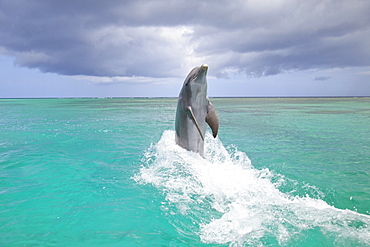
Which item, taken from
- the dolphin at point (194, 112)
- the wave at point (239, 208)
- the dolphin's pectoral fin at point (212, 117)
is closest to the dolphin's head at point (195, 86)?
the dolphin at point (194, 112)

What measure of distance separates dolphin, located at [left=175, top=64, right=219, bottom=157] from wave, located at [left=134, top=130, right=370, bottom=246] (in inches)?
15.4

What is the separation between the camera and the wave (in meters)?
4.53

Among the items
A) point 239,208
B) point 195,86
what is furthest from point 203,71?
point 239,208

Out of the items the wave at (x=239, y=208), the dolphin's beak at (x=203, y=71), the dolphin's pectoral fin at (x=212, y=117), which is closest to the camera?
the wave at (x=239, y=208)

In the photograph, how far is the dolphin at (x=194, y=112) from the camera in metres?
7.21

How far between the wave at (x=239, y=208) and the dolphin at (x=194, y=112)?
0.39 metres

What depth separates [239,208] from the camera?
17.9 feet

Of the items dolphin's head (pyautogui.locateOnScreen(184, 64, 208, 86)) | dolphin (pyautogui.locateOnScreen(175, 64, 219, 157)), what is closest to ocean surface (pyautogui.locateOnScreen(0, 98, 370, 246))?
dolphin (pyautogui.locateOnScreen(175, 64, 219, 157))

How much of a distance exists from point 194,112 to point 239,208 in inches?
122

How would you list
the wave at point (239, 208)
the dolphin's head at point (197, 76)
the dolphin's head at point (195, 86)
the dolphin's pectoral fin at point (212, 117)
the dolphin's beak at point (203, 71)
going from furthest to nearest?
the dolphin's pectoral fin at point (212, 117) < the dolphin's head at point (195, 86) < the dolphin's head at point (197, 76) < the dolphin's beak at point (203, 71) < the wave at point (239, 208)

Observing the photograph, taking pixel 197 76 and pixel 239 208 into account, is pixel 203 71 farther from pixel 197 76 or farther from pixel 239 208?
pixel 239 208

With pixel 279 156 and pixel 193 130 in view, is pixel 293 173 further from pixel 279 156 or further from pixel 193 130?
pixel 193 130

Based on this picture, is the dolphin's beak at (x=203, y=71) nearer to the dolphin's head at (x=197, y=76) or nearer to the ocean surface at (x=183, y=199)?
the dolphin's head at (x=197, y=76)

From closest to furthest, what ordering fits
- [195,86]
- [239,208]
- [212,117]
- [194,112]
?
[239,208], [195,86], [194,112], [212,117]
